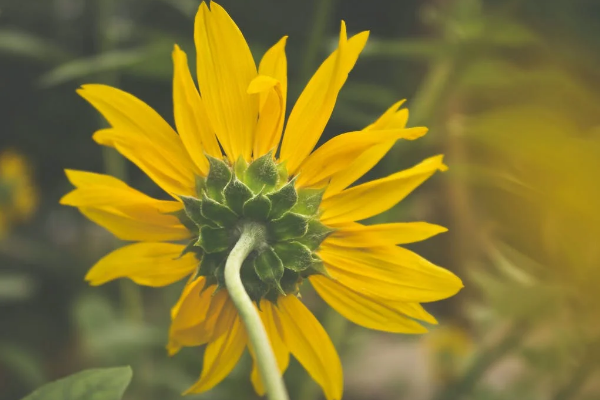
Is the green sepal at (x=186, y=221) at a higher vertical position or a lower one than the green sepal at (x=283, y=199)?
lower

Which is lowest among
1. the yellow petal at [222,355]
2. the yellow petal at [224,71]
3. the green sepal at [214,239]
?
the yellow petal at [222,355]

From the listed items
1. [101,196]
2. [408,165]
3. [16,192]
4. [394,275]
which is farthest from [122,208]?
[16,192]

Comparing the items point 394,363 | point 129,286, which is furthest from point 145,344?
point 394,363

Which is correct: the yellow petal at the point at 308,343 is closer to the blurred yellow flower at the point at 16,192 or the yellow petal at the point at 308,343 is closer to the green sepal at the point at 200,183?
the green sepal at the point at 200,183

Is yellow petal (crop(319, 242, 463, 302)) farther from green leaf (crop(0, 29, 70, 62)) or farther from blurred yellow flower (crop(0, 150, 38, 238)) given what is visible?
blurred yellow flower (crop(0, 150, 38, 238))

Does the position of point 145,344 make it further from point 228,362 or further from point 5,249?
point 5,249

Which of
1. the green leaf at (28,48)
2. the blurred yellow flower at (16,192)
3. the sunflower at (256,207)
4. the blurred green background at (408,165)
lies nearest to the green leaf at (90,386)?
the sunflower at (256,207)

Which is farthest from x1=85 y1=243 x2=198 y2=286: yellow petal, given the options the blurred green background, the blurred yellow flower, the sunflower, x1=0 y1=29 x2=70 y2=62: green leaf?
the blurred yellow flower

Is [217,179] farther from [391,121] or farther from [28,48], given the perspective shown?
[28,48]
